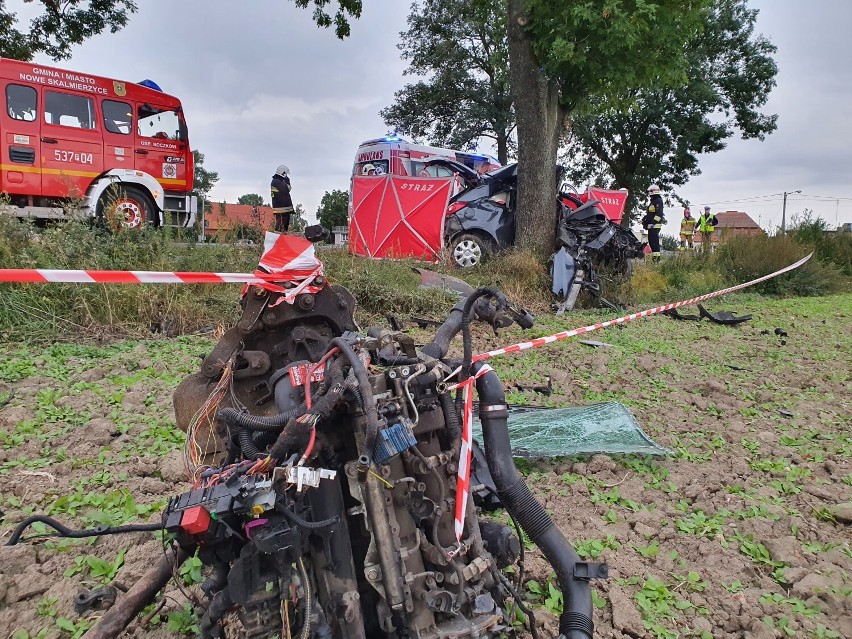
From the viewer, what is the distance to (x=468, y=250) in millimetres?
10625

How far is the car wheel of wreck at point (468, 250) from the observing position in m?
10.5

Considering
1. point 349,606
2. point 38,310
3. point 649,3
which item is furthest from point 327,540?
point 649,3

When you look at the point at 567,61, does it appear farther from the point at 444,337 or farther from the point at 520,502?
the point at 520,502

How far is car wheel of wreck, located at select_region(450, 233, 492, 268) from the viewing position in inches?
414

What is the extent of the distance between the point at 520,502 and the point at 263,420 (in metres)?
0.99

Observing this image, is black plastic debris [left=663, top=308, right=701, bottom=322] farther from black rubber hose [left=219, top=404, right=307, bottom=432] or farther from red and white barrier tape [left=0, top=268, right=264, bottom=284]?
black rubber hose [left=219, top=404, right=307, bottom=432]

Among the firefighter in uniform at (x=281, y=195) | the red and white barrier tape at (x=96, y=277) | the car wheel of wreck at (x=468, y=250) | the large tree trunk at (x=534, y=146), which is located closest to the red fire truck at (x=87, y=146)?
the firefighter in uniform at (x=281, y=195)

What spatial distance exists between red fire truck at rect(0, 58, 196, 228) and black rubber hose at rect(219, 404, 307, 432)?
30.8 ft

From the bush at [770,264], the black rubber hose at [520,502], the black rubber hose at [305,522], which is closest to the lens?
the black rubber hose at [305,522]

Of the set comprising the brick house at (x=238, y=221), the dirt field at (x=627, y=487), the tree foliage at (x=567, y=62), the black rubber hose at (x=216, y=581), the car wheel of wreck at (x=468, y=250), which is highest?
the tree foliage at (x=567, y=62)

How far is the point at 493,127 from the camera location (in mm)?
30656

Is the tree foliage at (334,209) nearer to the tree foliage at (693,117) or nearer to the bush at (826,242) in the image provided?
the tree foliage at (693,117)

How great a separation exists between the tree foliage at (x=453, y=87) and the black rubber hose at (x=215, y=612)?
3030 cm

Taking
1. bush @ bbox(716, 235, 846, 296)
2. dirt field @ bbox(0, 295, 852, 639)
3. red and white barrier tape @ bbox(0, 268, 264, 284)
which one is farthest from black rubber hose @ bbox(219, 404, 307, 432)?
bush @ bbox(716, 235, 846, 296)
